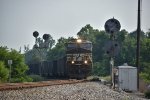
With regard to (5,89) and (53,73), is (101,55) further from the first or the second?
(5,89)

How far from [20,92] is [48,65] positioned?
1320 inches

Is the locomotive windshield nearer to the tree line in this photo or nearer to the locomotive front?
the locomotive front

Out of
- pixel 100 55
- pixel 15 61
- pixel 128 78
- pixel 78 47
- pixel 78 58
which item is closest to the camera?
pixel 128 78

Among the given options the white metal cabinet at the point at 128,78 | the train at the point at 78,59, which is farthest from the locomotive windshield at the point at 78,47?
the white metal cabinet at the point at 128,78

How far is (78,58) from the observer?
3447 cm

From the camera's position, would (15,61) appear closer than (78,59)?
No

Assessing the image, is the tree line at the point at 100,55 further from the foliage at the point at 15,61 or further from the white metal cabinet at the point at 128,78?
the white metal cabinet at the point at 128,78

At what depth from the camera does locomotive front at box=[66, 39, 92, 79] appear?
1345 inches

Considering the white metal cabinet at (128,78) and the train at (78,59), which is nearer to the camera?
the white metal cabinet at (128,78)

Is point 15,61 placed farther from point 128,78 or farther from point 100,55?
point 100,55

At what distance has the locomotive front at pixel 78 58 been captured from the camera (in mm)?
34156

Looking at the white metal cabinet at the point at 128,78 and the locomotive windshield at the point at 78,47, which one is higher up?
the locomotive windshield at the point at 78,47

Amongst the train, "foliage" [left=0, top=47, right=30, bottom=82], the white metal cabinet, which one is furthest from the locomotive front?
"foliage" [left=0, top=47, right=30, bottom=82]

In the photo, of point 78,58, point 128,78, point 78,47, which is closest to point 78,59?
point 78,58
